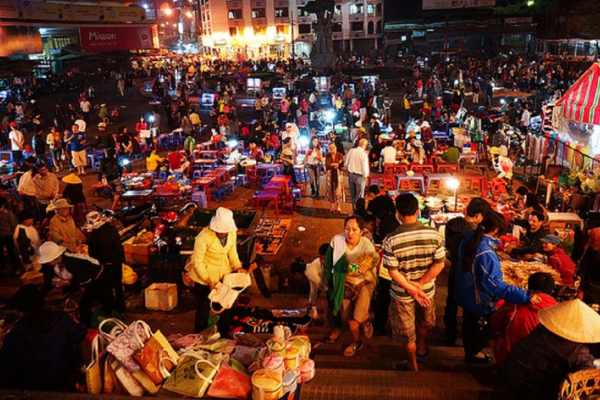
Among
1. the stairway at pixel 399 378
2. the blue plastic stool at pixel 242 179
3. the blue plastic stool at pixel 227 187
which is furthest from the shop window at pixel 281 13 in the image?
the stairway at pixel 399 378

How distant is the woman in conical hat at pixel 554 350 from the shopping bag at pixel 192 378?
229 cm

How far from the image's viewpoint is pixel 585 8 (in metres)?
31.5

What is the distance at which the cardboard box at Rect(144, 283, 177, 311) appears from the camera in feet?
23.3

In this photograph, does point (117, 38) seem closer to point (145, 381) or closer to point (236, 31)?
point (236, 31)

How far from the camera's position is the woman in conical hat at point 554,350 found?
3303mm

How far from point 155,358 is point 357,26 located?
64.3 metres

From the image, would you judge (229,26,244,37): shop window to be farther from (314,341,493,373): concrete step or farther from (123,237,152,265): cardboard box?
(314,341,493,373): concrete step

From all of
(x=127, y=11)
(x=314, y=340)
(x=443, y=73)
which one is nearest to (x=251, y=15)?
(x=127, y=11)

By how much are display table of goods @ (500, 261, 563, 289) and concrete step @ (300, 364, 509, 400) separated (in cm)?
170

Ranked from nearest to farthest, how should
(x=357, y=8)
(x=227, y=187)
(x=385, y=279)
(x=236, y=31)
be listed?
(x=385, y=279) < (x=227, y=187) < (x=357, y=8) < (x=236, y=31)

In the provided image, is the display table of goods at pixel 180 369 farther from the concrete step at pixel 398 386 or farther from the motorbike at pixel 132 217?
the motorbike at pixel 132 217

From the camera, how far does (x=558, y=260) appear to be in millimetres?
6035

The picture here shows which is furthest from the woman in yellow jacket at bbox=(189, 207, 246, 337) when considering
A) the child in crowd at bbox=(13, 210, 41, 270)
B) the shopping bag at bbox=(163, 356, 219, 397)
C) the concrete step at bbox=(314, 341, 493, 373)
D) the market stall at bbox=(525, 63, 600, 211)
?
the market stall at bbox=(525, 63, 600, 211)

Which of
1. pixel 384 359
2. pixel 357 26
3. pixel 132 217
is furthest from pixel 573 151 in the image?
pixel 357 26
